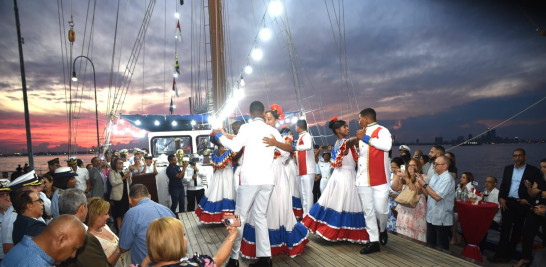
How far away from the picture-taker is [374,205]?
3.81 m

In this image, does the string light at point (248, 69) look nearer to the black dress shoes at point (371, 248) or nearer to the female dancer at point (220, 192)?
the female dancer at point (220, 192)

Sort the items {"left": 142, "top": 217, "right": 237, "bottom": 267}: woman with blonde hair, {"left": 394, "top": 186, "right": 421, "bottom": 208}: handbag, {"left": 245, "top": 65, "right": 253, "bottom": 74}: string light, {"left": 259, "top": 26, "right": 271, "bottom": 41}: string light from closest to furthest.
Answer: {"left": 142, "top": 217, "right": 237, "bottom": 267}: woman with blonde hair, {"left": 394, "top": 186, "right": 421, "bottom": 208}: handbag, {"left": 259, "top": 26, "right": 271, "bottom": 41}: string light, {"left": 245, "top": 65, "right": 253, "bottom": 74}: string light

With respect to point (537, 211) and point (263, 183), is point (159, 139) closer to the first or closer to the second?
point (263, 183)

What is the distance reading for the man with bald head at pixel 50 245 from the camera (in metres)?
1.71

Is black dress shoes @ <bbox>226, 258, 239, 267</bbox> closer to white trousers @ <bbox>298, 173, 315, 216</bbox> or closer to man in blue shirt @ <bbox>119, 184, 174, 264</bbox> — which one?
man in blue shirt @ <bbox>119, 184, 174, 264</bbox>

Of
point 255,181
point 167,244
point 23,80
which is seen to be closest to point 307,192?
point 255,181

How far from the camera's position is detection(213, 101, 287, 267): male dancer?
10.9 ft

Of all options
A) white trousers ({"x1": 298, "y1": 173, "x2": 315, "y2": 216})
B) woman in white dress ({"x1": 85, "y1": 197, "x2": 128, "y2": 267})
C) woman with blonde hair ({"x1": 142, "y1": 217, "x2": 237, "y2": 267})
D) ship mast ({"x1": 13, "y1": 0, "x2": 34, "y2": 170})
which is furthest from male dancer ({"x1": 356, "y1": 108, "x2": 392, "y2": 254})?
ship mast ({"x1": 13, "y1": 0, "x2": 34, "y2": 170})

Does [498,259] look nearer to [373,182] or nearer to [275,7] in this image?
[373,182]

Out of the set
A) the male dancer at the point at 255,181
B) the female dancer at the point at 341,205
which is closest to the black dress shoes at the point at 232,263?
the male dancer at the point at 255,181

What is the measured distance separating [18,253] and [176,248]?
37.2 inches

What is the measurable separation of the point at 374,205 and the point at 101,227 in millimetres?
3110

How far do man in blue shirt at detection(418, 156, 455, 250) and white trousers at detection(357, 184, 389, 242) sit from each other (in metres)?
0.93

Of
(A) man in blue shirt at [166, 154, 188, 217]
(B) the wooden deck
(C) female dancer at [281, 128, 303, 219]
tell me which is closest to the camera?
(B) the wooden deck
